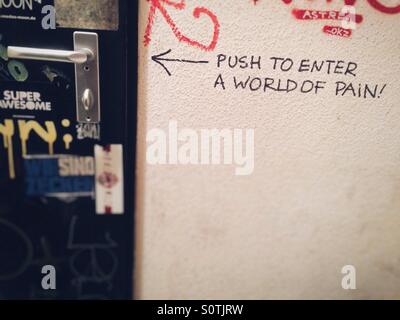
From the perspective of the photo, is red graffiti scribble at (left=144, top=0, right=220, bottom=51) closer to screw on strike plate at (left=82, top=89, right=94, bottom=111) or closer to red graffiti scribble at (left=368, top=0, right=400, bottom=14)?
screw on strike plate at (left=82, top=89, right=94, bottom=111)

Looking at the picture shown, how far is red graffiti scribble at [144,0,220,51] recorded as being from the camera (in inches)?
55.6

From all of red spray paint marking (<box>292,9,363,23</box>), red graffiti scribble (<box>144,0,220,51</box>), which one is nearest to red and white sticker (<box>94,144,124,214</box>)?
red graffiti scribble (<box>144,0,220,51</box>)

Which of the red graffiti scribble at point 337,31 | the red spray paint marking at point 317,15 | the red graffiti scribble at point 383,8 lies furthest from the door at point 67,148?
the red graffiti scribble at point 383,8

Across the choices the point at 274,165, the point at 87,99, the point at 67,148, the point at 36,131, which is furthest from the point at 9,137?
the point at 274,165

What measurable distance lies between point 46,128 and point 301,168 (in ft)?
3.49

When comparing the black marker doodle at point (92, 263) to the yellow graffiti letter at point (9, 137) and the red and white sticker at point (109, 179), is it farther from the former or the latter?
the yellow graffiti letter at point (9, 137)

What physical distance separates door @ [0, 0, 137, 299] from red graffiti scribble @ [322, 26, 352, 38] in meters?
0.75

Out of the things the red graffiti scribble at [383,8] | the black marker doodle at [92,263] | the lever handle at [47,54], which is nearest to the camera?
the lever handle at [47,54]

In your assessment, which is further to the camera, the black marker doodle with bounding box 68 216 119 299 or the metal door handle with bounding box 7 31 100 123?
the black marker doodle with bounding box 68 216 119 299

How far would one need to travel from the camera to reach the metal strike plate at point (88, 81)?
55.2 inches

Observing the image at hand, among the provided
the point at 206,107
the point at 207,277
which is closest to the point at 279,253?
the point at 207,277

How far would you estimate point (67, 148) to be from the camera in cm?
151

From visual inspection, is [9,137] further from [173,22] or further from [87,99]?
[173,22]
